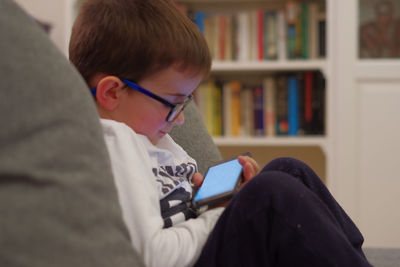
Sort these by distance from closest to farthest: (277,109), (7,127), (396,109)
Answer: (7,127) → (396,109) → (277,109)

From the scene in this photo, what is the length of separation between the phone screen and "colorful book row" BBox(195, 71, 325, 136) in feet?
4.35

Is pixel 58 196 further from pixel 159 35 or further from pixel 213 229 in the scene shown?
pixel 159 35

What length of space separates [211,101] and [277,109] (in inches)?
13.3

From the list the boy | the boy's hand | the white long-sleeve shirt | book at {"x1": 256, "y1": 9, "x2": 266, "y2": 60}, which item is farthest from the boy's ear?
book at {"x1": 256, "y1": 9, "x2": 266, "y2": 60}

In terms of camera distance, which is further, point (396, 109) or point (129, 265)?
point (396, 109)

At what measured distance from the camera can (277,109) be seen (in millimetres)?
2248

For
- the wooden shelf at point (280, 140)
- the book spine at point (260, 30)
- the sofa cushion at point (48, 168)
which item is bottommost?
the wooden shelf at point (280, 140)

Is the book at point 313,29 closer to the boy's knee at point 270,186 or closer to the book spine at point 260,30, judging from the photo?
the book spine at point 260,30

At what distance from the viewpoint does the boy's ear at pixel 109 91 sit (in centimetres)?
86

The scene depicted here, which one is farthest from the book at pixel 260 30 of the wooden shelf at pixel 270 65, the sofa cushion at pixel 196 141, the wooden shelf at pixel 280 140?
the sofa cushion at pixel 196 141

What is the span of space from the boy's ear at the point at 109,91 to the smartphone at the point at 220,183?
24 cm

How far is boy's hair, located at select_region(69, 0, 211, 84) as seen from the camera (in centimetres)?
85

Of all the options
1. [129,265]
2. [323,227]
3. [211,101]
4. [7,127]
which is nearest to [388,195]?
[211,101]

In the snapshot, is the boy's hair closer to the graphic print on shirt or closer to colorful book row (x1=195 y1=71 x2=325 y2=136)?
the graphic print on shirt
